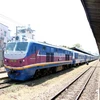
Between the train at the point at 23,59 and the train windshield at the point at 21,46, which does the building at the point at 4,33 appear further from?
the train windshield at the point at 21,46

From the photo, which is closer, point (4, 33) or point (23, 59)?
point (23, 59)

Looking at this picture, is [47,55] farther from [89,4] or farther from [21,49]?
[89,4]

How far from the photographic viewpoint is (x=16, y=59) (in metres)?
14.1

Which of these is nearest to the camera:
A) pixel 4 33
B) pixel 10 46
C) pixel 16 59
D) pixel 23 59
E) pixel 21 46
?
pixel 23 59

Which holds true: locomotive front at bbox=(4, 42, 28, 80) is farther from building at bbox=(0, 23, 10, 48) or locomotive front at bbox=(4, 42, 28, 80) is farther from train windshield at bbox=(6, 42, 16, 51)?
building at bbox=(0, 23, 10, 48)

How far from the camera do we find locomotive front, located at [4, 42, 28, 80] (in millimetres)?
13875

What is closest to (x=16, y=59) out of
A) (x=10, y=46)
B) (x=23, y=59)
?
(x=23, y=59)

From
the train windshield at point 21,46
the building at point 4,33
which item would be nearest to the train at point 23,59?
the train windshield at point 21,46

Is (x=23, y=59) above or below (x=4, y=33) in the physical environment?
below

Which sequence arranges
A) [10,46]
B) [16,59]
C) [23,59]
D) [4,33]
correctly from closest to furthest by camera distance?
[23,59] < [16,59] < [10,46] < [4,33]

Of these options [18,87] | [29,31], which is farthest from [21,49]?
[29,31]

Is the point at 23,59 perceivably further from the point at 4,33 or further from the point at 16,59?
the point at 4,33

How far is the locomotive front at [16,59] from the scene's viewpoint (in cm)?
1388

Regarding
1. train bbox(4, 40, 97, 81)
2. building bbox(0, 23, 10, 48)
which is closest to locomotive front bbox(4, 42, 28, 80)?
train bbox(4, 40, 97, 81)
